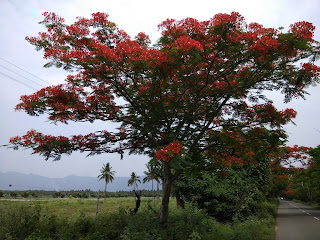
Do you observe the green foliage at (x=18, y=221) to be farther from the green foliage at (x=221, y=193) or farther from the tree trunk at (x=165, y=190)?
the green foliage at (x=221, y=193)

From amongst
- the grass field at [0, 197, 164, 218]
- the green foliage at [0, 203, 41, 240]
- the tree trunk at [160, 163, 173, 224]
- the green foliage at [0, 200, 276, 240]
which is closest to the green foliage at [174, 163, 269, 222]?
the grass field at [0, 197, 164, 218]

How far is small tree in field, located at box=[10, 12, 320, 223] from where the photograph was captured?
6.80 meters

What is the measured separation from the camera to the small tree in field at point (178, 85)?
6.80 meters

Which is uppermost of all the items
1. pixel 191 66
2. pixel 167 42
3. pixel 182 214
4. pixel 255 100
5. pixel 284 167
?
pixel 167 42

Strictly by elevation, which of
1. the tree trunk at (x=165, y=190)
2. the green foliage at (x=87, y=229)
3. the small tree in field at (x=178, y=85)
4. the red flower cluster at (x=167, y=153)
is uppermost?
the small tree in field at (x=178, y=85)

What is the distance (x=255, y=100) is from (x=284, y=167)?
1874 centimetres

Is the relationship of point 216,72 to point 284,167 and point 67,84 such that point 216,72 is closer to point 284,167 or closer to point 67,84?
point 67,84

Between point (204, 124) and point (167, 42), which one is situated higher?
point (167, 42)

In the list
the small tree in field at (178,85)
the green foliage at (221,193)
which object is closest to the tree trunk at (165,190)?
the small tree in field at (178,85)

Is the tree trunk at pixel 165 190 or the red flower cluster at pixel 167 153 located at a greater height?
the red flower cluster at pixel 167 153

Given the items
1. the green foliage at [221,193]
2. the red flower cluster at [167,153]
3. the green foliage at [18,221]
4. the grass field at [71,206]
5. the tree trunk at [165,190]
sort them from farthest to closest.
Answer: the green foliage at [221,193] → the grass field at [71,206] → the tree trunk at [165,190] → the green foliage at [18,221] → the red flower cluster at [167,153]

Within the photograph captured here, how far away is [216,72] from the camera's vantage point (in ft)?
27.2

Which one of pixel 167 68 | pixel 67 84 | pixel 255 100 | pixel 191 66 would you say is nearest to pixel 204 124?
pixel 255 100

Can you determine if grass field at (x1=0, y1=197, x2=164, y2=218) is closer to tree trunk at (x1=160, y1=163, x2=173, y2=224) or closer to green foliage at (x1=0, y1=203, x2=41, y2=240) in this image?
green foliage at (x1=0, y1=203, x2=41, y2=240)
